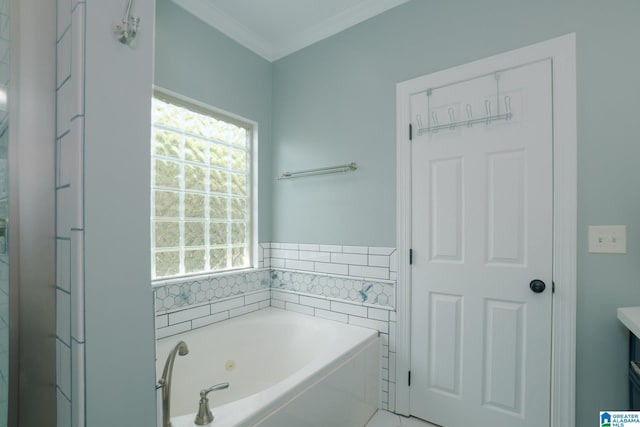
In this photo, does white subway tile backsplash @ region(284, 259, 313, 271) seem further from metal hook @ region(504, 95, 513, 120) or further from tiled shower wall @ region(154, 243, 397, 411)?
metal hook @ region(504, 95, 513, 120)

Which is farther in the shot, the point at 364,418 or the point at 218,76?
the point at 218,76

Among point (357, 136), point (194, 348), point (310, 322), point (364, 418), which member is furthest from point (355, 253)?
point (194, 348)

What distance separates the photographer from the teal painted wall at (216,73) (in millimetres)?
1944

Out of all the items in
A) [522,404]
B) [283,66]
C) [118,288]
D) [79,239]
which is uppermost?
[283,66]

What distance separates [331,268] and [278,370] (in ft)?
2.58

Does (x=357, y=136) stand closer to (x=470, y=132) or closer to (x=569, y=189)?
(x=470, y=132)

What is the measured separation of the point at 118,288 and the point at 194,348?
55.4 inches

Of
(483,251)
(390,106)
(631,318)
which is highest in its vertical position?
(390,106)

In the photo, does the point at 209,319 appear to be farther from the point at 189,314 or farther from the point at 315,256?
the point at 315,256

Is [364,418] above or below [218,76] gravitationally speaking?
below

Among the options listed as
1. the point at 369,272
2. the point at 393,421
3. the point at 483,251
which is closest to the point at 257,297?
the point at 369,272

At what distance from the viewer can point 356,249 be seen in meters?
2.20

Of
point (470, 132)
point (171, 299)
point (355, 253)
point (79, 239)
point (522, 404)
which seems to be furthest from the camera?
point (355, 253)

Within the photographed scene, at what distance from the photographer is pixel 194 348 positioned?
1.91 meters
